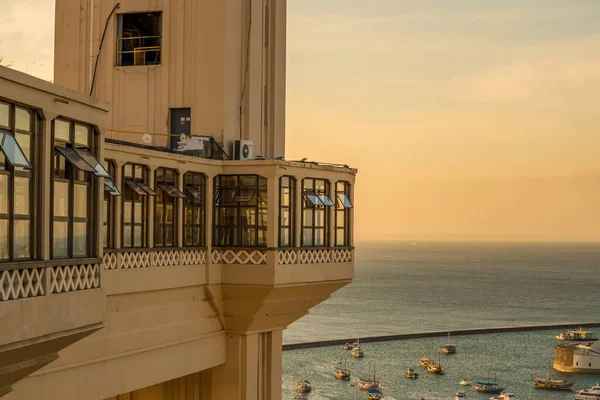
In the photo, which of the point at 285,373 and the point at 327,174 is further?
the point at 285,373

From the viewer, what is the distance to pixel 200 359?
25.5 meters

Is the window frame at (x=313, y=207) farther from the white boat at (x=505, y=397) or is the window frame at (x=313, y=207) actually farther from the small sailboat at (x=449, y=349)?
the small sailboat at (x=449, y=349)

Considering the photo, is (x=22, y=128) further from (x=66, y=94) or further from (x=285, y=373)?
(x=285, y=373)

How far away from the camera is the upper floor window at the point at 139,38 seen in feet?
92.4

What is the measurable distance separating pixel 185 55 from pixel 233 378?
9.02 meters

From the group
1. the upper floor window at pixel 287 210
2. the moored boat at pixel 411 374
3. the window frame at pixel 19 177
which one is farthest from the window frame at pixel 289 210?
the moored boat at pixel 411 374

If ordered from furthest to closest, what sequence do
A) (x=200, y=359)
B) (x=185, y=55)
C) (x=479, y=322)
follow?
1. (x=479, y=322)
2. (x=185, y=55)
3. (x=200, y=359)

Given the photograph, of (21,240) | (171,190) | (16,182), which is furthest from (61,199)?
(171,190)

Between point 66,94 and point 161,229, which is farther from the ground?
point 66,94

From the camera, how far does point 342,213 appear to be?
2667cm

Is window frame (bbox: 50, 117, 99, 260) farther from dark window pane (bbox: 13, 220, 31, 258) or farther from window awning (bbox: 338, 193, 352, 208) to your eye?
window awning (bbox: 338, 193, 352, 208)

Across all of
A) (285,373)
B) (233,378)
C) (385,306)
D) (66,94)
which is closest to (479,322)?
(385,306)

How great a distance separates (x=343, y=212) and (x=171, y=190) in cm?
544

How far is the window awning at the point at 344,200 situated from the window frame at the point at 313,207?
587 millimetres
